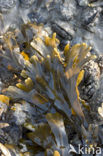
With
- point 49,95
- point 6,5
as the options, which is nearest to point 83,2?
point 6,5

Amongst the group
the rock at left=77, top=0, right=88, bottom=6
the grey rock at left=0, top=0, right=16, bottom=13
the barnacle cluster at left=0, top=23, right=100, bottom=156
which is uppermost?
the grey rock at left=0, top=0, right=16, bottom=13

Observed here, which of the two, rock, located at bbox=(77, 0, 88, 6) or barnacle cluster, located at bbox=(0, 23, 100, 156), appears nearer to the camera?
barnacle cluster, located at bbox=(0, 23, 100, 156)

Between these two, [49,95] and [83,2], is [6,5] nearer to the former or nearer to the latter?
[83,2]

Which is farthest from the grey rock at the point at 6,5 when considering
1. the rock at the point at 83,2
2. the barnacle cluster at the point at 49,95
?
the rock at the point at 83,2

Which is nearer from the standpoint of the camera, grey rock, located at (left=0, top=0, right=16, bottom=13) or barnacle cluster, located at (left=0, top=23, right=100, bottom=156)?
barnacle cluster, located at (left=0, top=23, right=100, bottom=156)

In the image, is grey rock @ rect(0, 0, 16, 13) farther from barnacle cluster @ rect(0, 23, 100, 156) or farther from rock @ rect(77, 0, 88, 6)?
rock @ rect(77, 0, 88, 6)

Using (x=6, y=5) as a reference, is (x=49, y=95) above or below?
below

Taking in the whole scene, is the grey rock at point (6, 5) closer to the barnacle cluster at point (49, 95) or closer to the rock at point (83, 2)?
the barnacle cluster at point (49, 95)

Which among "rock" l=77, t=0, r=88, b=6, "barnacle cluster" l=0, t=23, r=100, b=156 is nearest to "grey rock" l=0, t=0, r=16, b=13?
"barnacle cluster" l=0, t=23, r=100, b=156

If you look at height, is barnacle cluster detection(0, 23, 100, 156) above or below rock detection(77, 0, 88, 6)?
below
